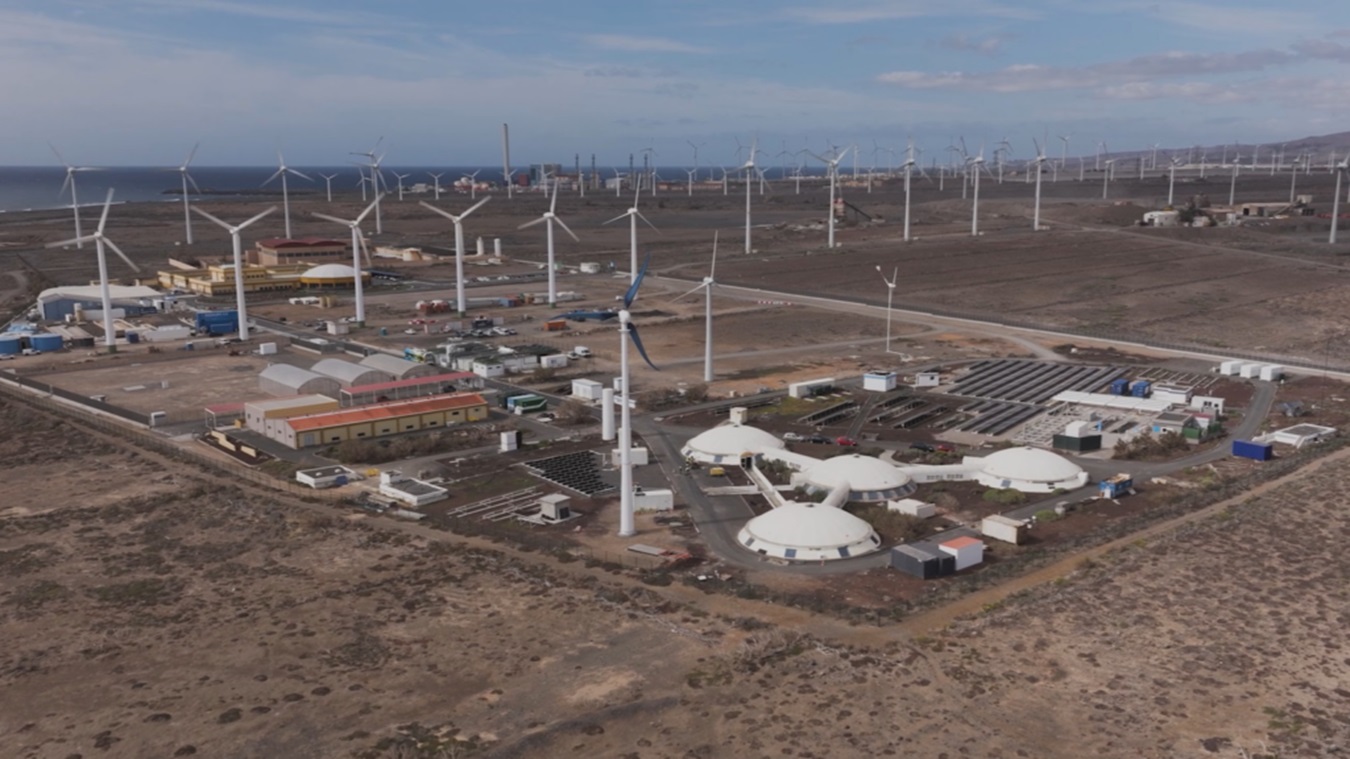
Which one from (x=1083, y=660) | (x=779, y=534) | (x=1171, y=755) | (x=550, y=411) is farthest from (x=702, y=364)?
(x=1171, y=755)

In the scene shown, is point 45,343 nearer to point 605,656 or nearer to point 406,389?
point 406,389

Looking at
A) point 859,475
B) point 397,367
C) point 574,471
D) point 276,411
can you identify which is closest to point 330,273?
point 397,367

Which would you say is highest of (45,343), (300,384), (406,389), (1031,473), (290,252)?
(290,252)

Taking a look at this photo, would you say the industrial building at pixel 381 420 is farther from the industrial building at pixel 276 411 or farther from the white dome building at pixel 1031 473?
the white dome building at pixel 1031 473

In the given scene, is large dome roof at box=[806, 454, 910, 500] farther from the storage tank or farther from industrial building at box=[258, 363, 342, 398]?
the storage tank

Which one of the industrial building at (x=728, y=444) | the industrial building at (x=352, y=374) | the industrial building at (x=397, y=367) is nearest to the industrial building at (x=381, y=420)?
the industrial building at (x=352, y=374)

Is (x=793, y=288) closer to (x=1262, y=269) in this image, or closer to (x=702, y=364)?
(x=702, y=364)

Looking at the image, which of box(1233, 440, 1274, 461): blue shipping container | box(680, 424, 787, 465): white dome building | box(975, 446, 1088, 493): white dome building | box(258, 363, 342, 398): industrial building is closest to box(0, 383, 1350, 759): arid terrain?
box(975, 446, 1088, 493): white dome building
